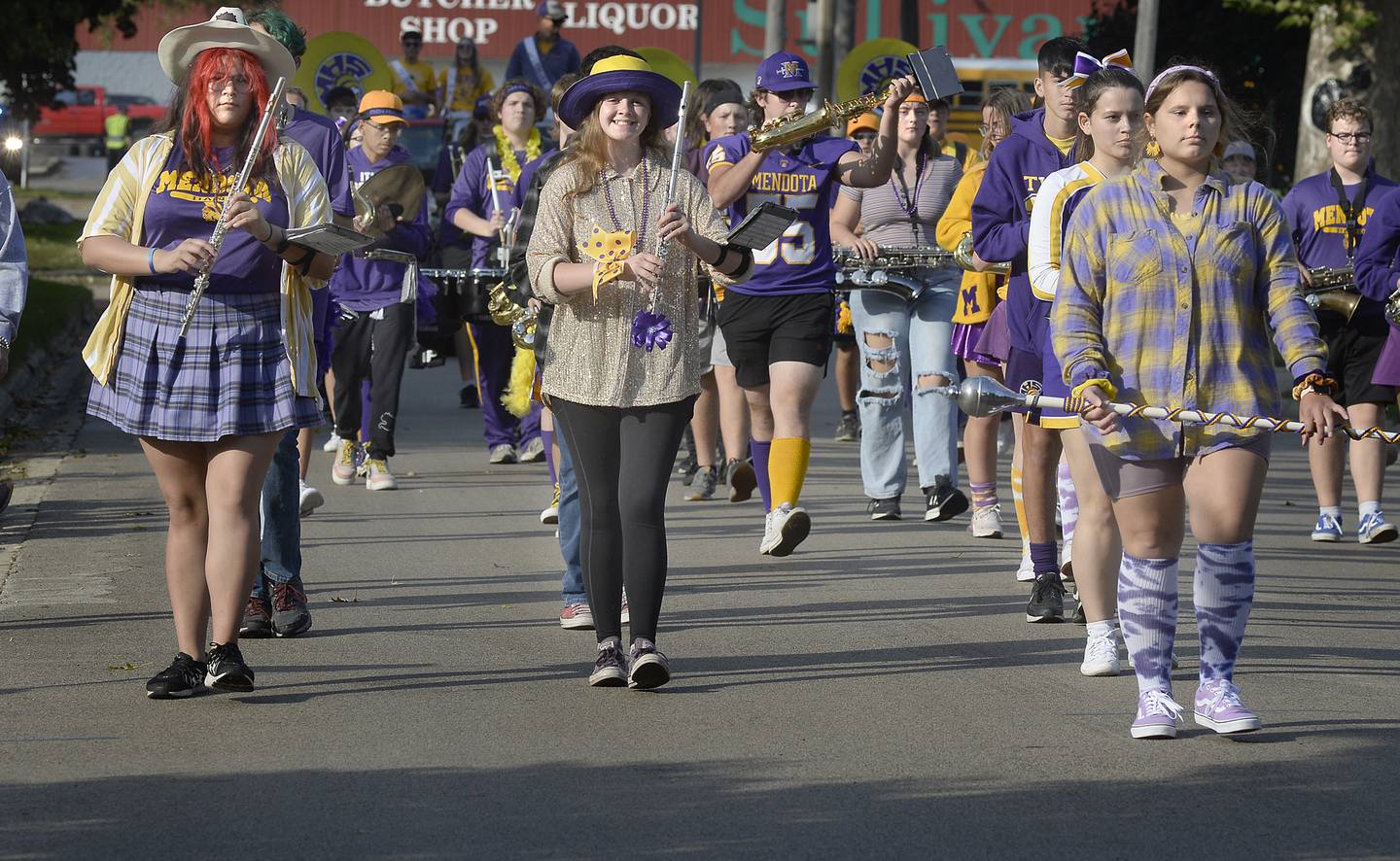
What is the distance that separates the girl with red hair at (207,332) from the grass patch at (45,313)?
9832 mm

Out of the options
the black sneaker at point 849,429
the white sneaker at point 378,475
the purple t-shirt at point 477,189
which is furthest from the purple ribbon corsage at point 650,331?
the black sneaker at point 849,429

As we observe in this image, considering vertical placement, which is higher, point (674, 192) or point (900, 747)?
point (674, 192)

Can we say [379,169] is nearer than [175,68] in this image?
No

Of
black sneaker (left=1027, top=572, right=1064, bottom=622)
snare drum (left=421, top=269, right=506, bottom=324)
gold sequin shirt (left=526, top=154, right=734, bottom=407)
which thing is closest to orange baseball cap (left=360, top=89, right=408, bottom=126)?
snare drum (left=421, top=269, right=506, bottom=324)

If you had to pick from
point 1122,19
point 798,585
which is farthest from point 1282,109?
point 798,585

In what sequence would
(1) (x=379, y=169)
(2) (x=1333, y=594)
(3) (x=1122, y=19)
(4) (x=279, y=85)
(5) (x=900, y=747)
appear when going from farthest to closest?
1. (3) (x=1122, y=19)
2. (1) (x=379, y=169)
3. (2) (x=1333, y=594)
4. (4) (x=279, y=85)
5. (5) (x=900, y=747)

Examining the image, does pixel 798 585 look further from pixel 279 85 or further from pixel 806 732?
pixel 279 85

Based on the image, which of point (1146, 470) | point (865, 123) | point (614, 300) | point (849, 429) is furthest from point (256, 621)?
point (849, 429)

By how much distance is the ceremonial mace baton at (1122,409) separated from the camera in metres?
5.54

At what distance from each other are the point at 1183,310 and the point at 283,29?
368cm

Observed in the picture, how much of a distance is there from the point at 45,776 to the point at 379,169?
6.56 metres

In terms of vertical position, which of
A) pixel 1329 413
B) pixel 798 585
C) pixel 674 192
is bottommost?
pixel 798 585

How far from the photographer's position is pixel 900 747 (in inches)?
229

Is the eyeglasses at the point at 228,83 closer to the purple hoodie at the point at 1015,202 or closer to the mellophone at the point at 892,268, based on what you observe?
the purple hoodie at the point at 1015,202
